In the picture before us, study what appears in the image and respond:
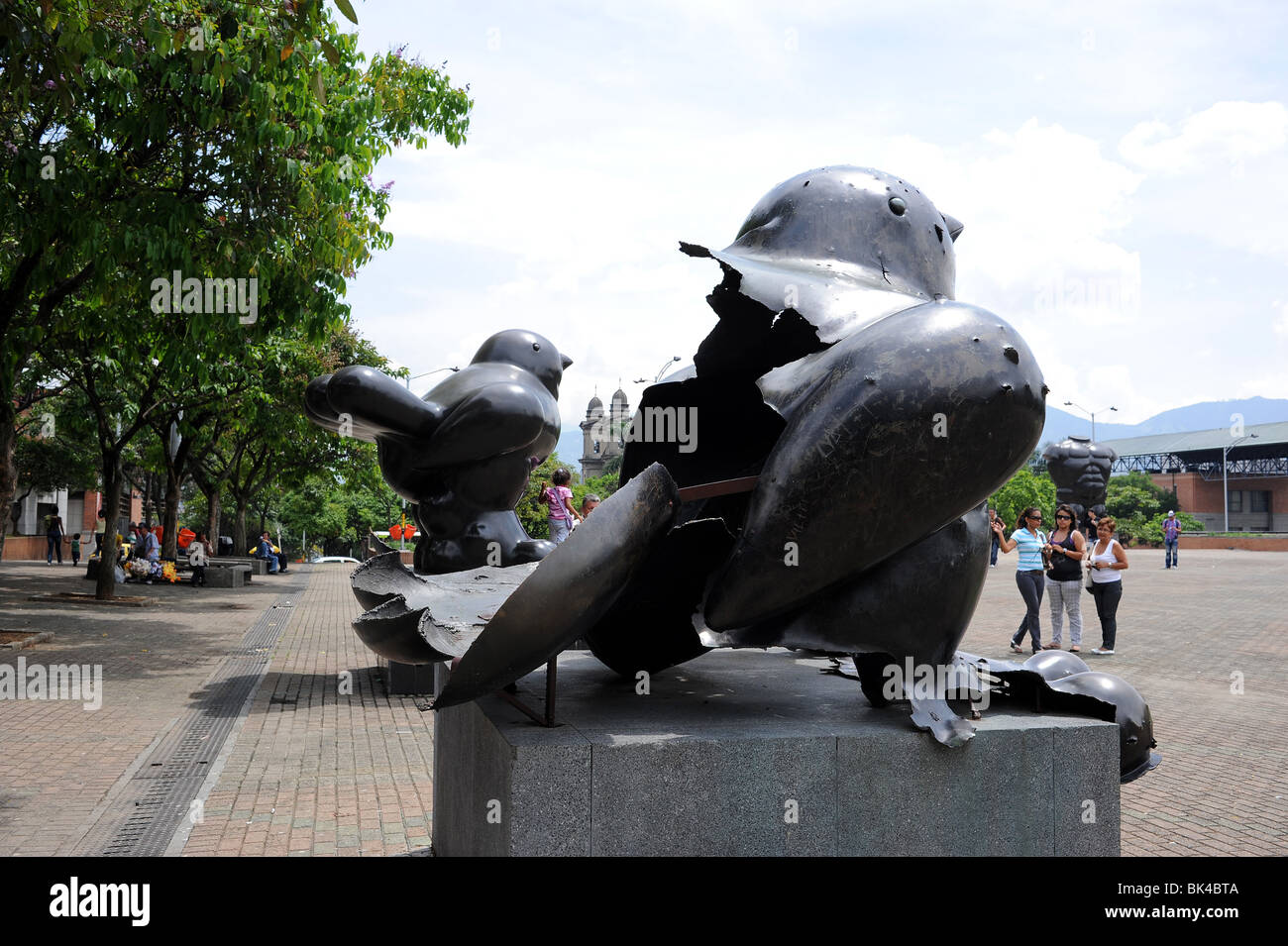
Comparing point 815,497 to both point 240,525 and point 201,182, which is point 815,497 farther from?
point 240,525

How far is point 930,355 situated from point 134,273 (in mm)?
9940

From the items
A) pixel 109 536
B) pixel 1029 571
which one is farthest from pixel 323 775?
pixel 109 536

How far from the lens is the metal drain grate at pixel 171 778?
5.28 m

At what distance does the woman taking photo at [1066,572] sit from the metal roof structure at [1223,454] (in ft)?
206

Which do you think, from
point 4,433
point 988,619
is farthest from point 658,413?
point 988,619

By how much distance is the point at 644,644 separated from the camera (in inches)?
187

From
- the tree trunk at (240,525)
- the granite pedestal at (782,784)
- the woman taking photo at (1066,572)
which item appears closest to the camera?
the granite pedestal at (782,784)

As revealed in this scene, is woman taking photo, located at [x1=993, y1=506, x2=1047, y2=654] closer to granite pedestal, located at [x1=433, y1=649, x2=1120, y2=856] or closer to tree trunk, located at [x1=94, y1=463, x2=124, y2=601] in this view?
granite pedestal, located at [x1=433, y1=649, x2=1120, y2=856]

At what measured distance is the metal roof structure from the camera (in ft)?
242

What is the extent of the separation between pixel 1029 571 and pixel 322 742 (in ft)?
28.5

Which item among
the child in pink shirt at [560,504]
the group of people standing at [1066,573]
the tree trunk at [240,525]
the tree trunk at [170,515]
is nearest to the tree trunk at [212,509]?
the tree trunk at [240,525]

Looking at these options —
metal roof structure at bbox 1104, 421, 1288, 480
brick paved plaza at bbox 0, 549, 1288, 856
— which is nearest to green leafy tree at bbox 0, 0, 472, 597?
brick paved plaza at bbox 0, 549, 1288, 856

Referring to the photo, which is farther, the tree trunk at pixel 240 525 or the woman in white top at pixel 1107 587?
the tree trunk at pixel 240 525

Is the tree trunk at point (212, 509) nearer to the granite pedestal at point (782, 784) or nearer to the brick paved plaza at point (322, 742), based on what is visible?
the brick paved plaza at point (322, 742)
